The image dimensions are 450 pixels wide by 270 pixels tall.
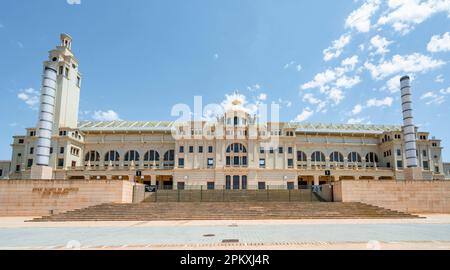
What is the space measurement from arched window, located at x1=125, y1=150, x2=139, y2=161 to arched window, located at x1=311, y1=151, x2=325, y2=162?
36148 mm

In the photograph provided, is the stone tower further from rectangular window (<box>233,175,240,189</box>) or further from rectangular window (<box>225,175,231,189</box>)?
rectangular window (<box>233,175,240,189</box>)

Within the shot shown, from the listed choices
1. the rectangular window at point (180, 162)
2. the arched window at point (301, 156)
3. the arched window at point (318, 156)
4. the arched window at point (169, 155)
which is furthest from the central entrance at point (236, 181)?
the arched window at point (318, 156)

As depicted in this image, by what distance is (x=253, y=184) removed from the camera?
53281 millimetres

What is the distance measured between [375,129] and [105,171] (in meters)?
58.8

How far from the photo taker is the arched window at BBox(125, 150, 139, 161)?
61.1 metres

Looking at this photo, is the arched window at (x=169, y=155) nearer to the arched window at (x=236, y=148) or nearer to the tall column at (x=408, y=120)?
the arched window at (x=236, y=148)

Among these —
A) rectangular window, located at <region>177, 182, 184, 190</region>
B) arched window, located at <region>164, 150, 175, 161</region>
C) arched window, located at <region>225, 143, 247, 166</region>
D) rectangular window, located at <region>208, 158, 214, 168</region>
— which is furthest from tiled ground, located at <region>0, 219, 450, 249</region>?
arched window, located at <region>164, 150, 175, 161</region>

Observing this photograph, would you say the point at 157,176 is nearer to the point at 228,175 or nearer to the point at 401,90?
the point at 228,175

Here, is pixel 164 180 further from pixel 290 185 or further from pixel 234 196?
pixel 234 196

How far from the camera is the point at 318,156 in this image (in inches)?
2461

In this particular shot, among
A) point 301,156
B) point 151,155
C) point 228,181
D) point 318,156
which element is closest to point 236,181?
point 228,181
